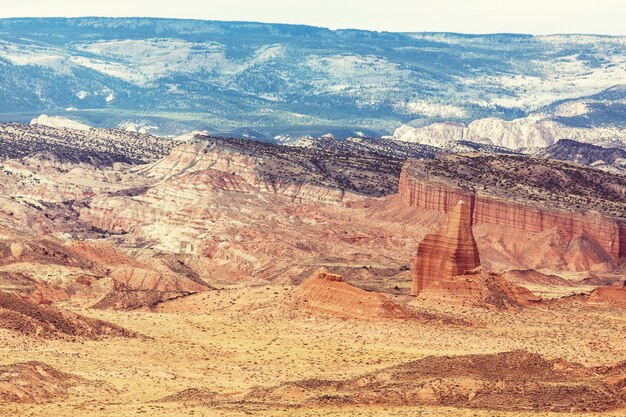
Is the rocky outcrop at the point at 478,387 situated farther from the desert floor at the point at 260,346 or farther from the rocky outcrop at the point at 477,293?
the rocky outcrop at the point at 477,293

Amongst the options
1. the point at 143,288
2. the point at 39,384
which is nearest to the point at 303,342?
the point at 39,384

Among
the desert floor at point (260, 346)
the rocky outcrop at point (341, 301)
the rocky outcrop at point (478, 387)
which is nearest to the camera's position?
the desert floor at point (260, 346)

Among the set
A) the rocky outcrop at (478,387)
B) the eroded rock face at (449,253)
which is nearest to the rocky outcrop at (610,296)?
the eroded rock face at (449,253)

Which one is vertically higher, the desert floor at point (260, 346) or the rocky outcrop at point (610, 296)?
the desert floor at point (260, 346)

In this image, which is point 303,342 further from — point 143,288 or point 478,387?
point 143,288

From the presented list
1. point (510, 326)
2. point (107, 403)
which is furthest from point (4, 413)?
point (510, 326)
